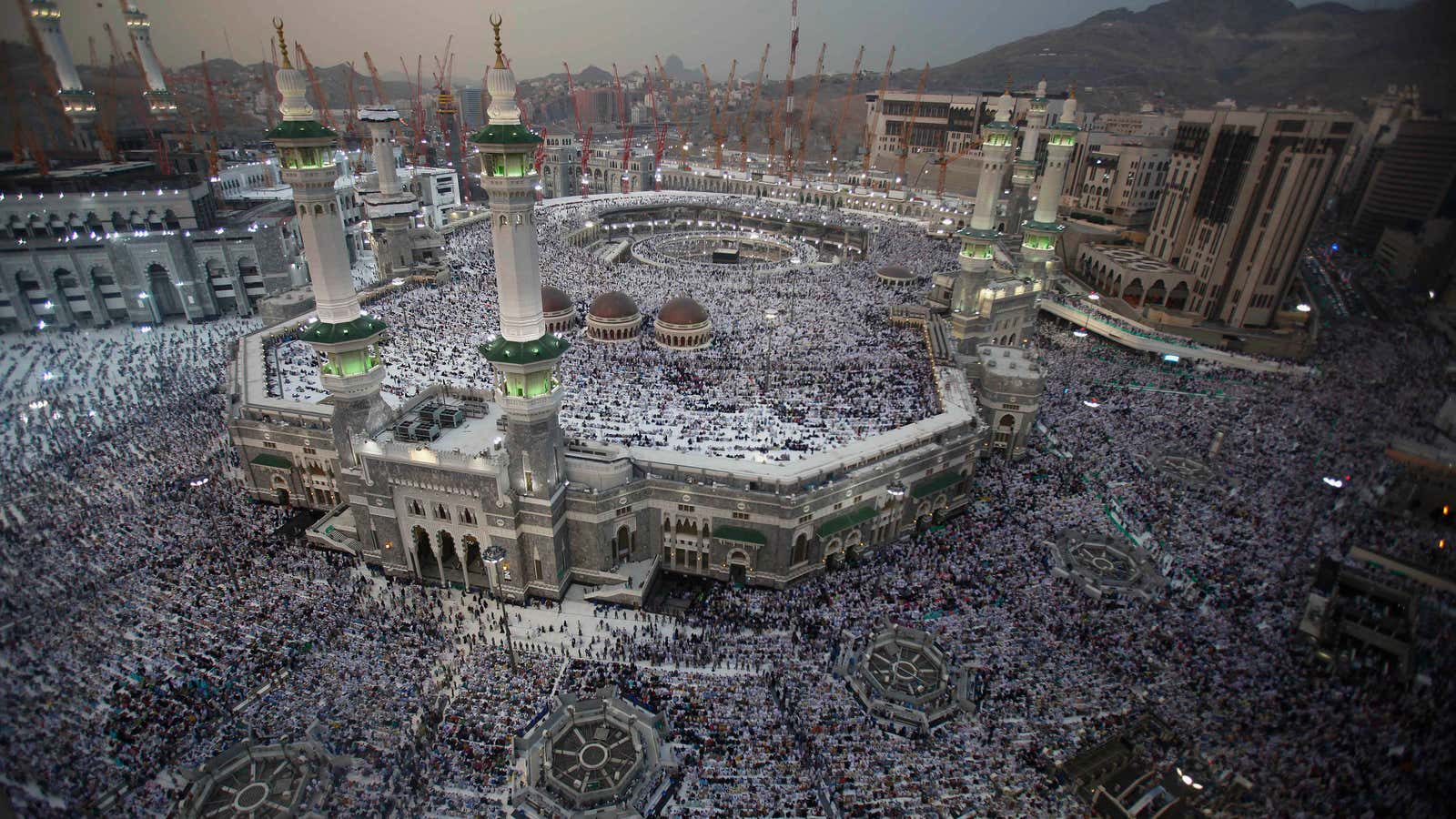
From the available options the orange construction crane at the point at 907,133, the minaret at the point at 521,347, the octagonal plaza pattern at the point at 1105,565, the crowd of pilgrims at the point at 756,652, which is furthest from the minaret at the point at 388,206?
the orange construction crane at the point at 907,133

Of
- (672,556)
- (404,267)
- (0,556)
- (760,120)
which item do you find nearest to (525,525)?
(672,556)

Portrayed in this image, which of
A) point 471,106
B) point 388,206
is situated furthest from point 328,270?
point 471,106

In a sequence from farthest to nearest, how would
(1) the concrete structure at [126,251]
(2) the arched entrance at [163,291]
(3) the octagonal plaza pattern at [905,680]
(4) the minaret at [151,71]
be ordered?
(4) the minaret at [151,71], (2) the arched entrance at [163,291], (1) the concrete structure at [126,251], (3) the octagonal plaza pattern at [905,680]

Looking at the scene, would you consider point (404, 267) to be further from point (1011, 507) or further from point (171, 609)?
point (1011, 507)

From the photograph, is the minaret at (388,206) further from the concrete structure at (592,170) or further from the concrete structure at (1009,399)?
the concrete structure at (592,170)

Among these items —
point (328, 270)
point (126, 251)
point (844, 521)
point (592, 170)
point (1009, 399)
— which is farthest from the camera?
point (592, 170)

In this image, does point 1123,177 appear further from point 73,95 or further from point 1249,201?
point 73,95
